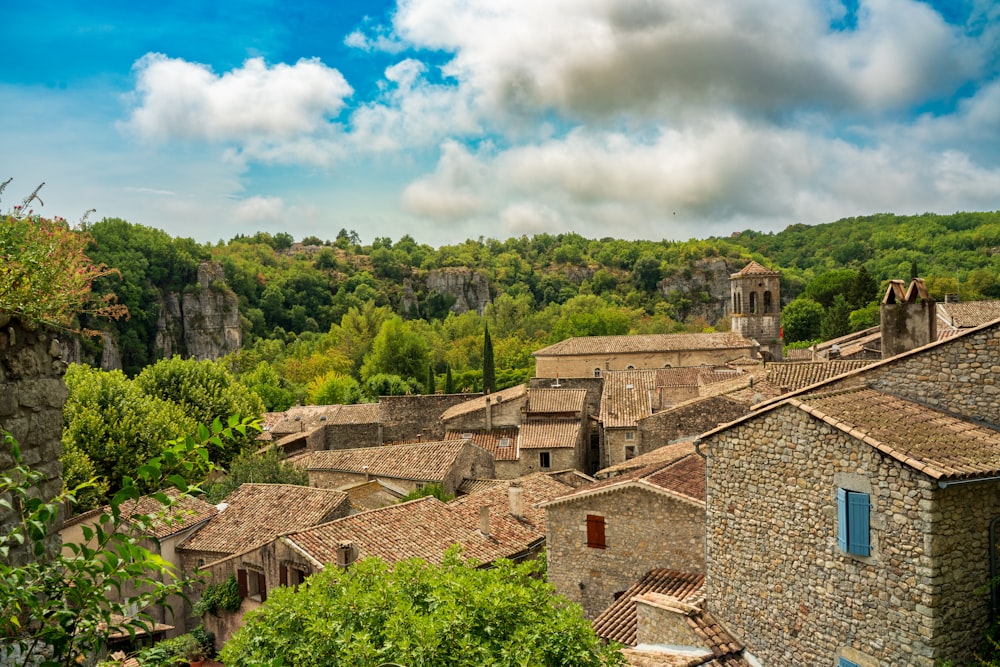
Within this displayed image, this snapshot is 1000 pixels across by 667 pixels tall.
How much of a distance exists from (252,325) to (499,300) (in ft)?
112

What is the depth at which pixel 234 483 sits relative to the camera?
1104 inches

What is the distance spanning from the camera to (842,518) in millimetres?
9094

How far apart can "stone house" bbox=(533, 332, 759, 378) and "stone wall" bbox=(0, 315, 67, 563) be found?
160 feet

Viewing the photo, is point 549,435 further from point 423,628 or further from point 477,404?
point 423,628

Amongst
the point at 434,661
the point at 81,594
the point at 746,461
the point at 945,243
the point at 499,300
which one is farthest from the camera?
the point at 499,300

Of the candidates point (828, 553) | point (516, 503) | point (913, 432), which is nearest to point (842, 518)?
point (828, 553)

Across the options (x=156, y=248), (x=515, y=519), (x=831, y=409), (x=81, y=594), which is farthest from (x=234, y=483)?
(x=156, y=248)

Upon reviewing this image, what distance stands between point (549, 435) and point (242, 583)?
Result: 55.1 ft

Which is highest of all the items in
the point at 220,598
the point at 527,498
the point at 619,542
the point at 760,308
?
the point at 760,308

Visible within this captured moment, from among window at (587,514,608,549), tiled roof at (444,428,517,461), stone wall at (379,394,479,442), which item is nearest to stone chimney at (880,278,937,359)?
window at (587,514,608,549)

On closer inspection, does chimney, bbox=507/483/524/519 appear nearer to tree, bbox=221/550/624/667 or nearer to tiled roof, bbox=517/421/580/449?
tiled roof, bbox=517/421/580/449

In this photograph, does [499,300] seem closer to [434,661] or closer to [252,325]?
[252,325]

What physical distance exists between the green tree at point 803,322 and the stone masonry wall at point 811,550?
231 ft

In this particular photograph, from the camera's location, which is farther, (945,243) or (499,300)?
(499,300)
